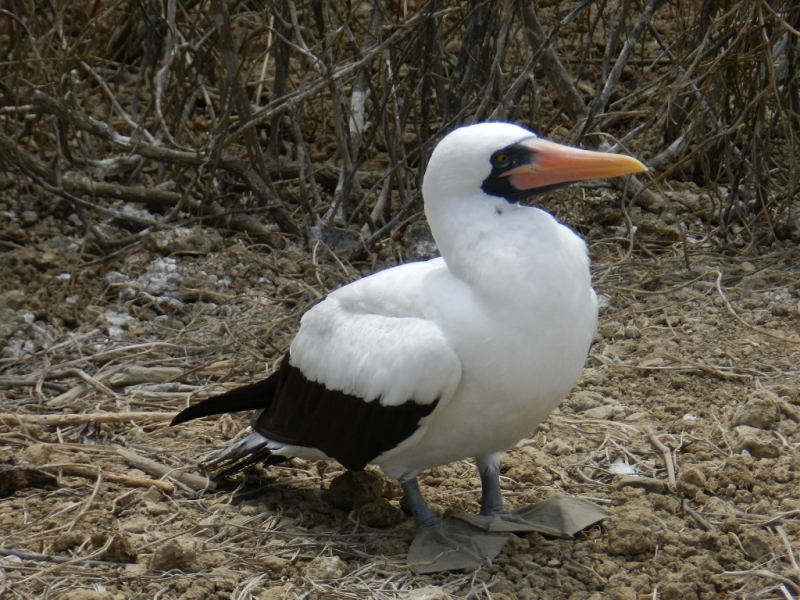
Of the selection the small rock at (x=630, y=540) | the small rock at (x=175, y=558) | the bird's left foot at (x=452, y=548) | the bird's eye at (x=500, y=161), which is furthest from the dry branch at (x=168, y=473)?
the bird's eye at (x=500, y=161)

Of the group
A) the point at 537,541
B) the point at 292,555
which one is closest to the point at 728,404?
the point at 537,541

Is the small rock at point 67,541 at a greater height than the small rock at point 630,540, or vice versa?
the small rock at point 67,541

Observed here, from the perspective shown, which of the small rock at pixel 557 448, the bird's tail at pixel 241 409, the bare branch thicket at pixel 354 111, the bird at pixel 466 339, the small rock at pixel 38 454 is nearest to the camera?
the bird at pixel 466 339

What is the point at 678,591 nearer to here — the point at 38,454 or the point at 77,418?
the point at 38,454

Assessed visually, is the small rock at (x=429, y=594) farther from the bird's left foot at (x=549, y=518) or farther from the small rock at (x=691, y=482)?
the small rock at (x=691, y=482)

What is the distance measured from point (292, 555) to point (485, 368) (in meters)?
0.89

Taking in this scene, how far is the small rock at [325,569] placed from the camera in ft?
9.72

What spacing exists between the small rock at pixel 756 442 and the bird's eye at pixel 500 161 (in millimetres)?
1414

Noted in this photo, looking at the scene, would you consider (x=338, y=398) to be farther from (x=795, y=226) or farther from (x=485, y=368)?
(x=795, y=226)

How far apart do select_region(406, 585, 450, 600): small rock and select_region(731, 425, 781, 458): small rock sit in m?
1.32

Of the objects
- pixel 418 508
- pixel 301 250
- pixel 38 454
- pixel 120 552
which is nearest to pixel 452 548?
pixel 418 508

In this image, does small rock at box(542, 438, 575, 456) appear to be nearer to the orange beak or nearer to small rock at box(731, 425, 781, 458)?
small rock at box(731, 425, 781, 458)

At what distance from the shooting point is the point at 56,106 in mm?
5289

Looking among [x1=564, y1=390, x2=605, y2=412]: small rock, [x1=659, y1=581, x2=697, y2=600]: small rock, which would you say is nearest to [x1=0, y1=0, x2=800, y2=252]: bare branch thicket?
[x1=564, y1=390, x2=605, y2=412]: small rock
